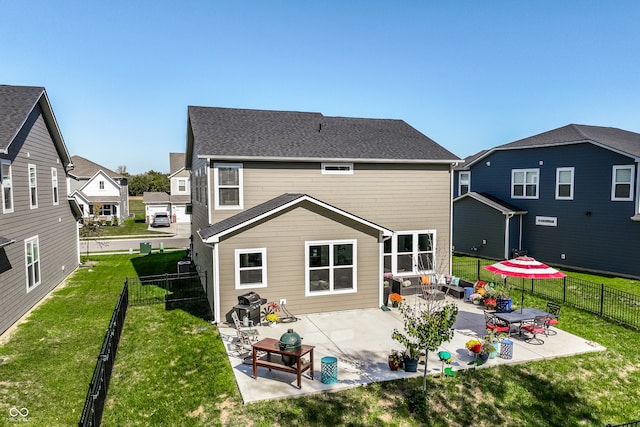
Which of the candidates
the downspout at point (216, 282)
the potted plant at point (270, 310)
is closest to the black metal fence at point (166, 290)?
the downspout at point (216, 282)

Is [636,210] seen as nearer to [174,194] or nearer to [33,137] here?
[33,137]

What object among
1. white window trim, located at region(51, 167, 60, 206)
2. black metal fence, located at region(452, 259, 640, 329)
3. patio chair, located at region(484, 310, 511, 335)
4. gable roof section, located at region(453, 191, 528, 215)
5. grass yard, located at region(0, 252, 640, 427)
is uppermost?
white window trim, located at region(51, 167, 60, 206)

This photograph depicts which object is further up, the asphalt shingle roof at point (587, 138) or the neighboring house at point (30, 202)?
the asphalt shingle roof at point (587, 138)

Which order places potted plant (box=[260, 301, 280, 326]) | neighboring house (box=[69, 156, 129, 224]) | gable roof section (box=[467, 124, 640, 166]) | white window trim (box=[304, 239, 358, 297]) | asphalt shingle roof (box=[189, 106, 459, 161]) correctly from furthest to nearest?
neighboring house (box=[69, 156, 129, 224]) → gable roof section (box=[467, 124, 640, 166]) → asphalt shingle roof (box=[189, 106, 459, 161]) → white window trim (box=[304, 239, 358, 297]) → potted plant (box=[260, 301, 280, 326])

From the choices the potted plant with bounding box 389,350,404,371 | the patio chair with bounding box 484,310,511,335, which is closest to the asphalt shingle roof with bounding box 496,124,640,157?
the patio chair with bounding box 484,310,511,335

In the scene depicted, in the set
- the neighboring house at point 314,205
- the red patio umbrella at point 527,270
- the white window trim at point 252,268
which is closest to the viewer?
the red patio umbrella at point 527,270

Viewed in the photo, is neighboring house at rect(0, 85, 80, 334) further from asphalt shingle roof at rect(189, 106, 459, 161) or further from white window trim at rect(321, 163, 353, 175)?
white window trim at rect(321, 163, 353, 175)

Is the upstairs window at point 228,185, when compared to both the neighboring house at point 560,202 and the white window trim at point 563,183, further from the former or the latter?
the white window trim at point 563,183
